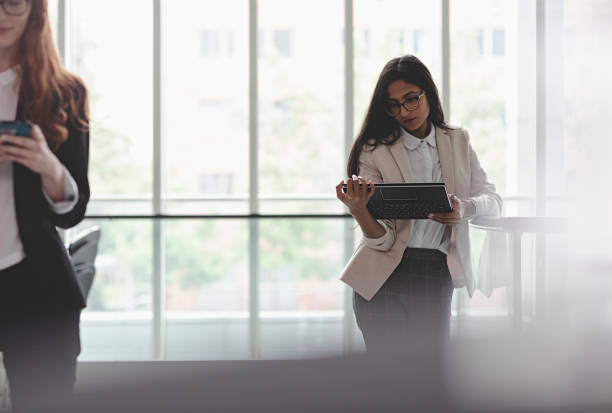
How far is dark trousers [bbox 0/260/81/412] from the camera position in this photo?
0.72 m

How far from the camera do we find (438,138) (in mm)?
1302

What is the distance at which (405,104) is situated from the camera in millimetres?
1190

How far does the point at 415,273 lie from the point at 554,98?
35.9 inches

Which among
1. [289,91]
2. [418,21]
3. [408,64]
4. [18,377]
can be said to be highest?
[418,21]

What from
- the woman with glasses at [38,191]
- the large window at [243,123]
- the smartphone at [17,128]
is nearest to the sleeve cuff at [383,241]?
the woman with glasses at [38,191]

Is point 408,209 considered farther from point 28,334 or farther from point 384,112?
point 28,334

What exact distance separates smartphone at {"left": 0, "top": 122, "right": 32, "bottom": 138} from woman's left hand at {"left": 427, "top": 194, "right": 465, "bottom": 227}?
76 centimetres

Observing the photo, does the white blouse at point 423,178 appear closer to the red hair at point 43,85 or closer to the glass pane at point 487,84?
the red hair at point 43,85

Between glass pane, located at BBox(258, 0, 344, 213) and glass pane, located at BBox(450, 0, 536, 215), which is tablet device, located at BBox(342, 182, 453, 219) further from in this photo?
glass pane, located at BBox(258, 0, 344, 213)

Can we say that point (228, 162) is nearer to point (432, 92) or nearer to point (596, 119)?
point (432, 92)

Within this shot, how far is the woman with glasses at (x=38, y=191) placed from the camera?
0.75 m

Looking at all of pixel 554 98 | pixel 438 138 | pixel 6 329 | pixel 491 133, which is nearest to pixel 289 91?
pixel 491 133

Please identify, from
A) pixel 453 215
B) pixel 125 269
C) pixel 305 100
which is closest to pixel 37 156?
pixel 453 215

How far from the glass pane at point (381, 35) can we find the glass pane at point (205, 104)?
647 mm
